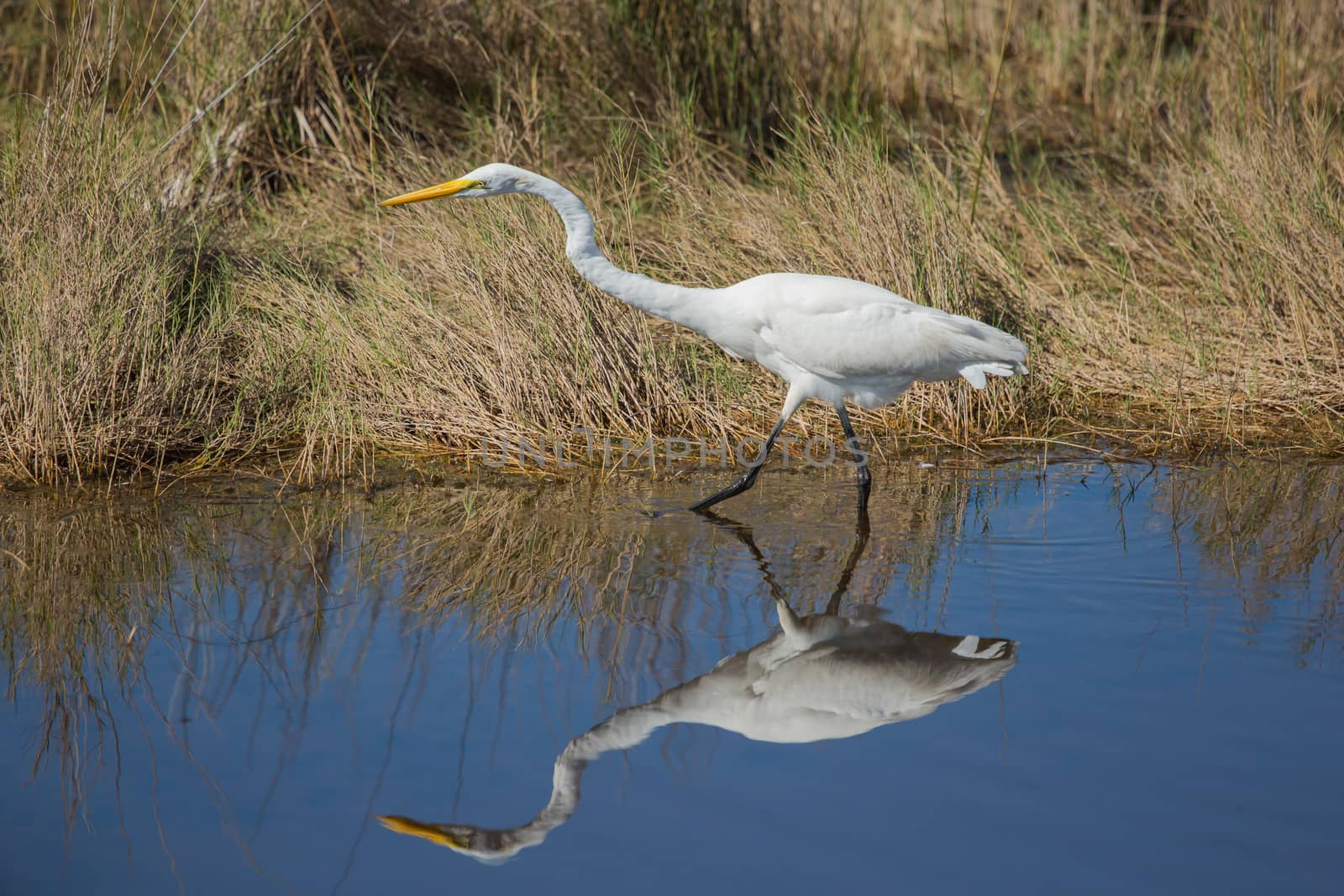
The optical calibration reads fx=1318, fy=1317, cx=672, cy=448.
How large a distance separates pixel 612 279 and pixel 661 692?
1567 mm

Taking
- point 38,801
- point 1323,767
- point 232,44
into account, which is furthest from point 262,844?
point 232,44

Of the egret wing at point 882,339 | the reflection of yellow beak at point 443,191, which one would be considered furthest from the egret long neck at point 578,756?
the reflection of yellow beak at point 443,191

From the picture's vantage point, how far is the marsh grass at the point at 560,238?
4.75 meters

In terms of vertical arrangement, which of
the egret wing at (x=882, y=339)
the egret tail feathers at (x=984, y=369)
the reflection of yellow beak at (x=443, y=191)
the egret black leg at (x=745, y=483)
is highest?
the reflection of yellow beak at (x=443, y=191)

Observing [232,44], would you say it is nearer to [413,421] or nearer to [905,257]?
[413,421]

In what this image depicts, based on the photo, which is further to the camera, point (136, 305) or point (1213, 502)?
point (136, 305)

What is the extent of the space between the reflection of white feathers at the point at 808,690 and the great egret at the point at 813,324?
1.01m

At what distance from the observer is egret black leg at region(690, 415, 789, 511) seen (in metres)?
4.34

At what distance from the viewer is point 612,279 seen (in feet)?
13.7

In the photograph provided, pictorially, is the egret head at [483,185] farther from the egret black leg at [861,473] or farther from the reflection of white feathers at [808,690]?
the reflection of white feathers at [808,690]

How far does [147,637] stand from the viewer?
3.38 meters

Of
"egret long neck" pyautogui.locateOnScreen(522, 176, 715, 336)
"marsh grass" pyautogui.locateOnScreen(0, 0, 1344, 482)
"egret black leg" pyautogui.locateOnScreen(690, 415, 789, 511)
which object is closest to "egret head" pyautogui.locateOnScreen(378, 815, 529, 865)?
"egret black leg" pyautogui.locateOnScreen(690, 415, 789, 511)

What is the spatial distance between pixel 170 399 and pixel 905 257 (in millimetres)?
2797

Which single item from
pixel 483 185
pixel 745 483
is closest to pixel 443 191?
pixel 483 185
